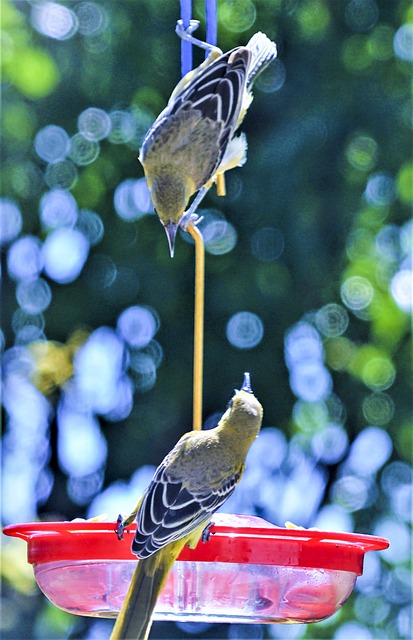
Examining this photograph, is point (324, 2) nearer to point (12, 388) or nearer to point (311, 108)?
point (311, 108)

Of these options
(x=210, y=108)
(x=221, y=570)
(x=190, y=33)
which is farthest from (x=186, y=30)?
(x=221, y=570)

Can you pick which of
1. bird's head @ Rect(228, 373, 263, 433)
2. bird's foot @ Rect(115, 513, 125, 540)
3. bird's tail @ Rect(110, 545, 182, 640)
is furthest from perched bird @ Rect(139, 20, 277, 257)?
bird's tail @ Rect(110, 545, 182, 640)

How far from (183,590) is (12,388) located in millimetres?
3644

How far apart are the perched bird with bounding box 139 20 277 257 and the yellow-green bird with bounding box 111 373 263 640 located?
69 cm

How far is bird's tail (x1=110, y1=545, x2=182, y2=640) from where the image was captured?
3.23 m

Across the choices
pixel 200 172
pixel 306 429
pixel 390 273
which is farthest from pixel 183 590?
pixel 390 273

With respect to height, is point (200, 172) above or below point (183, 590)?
above

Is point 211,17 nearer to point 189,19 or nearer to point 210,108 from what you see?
point 189,19

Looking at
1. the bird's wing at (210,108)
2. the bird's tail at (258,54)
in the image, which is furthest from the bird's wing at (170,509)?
the bird's tail at (258,54)

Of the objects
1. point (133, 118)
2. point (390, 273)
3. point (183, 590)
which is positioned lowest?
point (183, 590)

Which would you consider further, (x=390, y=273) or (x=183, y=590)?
(x=390, y=273)

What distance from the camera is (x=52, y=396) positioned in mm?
6934

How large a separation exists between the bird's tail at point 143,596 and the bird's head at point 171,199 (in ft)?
3.70

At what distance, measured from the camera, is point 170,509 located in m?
3.32
